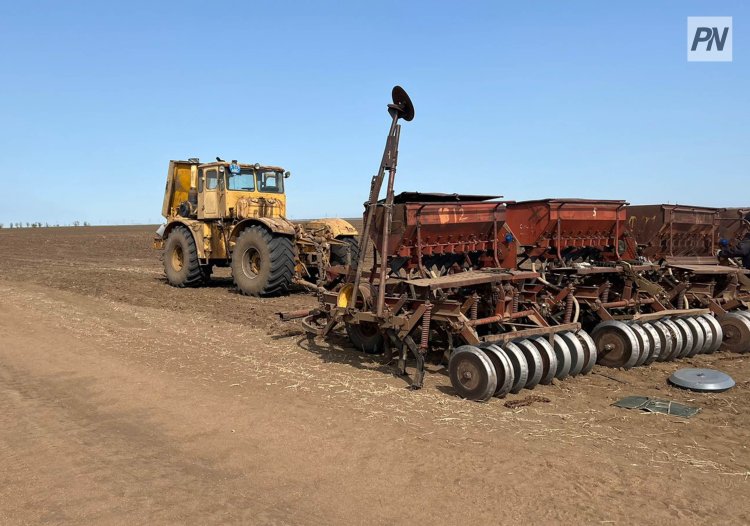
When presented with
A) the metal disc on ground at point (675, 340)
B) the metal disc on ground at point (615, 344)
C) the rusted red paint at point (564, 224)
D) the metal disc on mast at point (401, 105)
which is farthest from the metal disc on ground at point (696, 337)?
the metal disc on mast at point (401, 105)

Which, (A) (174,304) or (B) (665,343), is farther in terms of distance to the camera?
(A) (174,304)

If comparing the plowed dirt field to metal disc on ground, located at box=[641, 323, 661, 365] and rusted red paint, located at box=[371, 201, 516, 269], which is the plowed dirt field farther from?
rusted red paint, located at box=[371, 201, 516, 269]

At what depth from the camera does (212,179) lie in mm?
13156

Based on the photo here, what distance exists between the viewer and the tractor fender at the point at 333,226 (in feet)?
42.5

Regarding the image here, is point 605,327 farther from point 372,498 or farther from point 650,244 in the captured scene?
point 372,498

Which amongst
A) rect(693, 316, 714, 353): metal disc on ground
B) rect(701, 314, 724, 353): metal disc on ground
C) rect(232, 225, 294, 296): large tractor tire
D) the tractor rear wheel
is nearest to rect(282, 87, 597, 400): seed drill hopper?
rect(693, 316, 714, 353): metal disc on ground

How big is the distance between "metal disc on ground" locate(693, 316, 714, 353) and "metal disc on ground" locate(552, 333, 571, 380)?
281 centimetres

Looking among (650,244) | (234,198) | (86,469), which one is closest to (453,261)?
(650,244)

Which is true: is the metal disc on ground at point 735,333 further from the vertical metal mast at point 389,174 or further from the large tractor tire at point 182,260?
the large tractor tire at point 182,260

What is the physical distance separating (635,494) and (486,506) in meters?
0.94

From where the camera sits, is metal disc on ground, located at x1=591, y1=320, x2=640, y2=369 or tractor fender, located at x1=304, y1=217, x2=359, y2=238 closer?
metal disc on ground, located at x1=591, y1=320, x2=640, y2=369

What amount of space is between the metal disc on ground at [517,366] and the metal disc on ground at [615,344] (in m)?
1.80

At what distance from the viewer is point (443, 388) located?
5.78 m

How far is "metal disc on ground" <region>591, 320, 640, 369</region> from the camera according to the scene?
6695 millimetres
